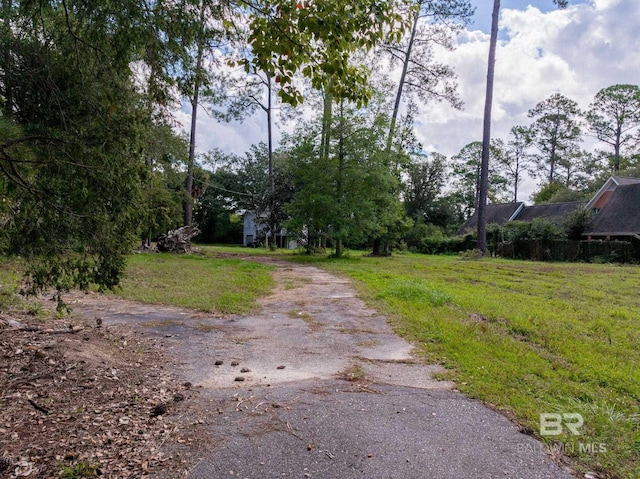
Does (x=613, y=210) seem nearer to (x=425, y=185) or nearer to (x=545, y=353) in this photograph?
(x=425, y=185)

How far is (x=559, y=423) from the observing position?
2.67 m

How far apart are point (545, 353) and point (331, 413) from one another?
2.87 metres

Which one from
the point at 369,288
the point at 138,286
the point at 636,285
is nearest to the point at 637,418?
the point at 369,288

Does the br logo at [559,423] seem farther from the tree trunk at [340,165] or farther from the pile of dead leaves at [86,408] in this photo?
the tree trunk at [340,165]

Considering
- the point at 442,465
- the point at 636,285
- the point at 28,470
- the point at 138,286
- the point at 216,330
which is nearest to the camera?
the point at 28,470

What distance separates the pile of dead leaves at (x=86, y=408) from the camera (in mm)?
2152

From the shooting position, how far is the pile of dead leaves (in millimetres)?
2152

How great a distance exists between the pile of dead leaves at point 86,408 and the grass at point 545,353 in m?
2.32

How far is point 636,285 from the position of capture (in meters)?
10.9

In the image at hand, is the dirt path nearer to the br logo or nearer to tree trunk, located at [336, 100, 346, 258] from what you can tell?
Answer: the br logo

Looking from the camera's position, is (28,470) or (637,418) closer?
(28,470)

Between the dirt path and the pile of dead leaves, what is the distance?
0.71 ft

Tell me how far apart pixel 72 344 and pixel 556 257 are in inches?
1012

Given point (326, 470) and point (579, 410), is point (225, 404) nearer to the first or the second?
point (326, 470)
